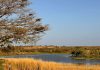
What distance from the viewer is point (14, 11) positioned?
20.8 meters

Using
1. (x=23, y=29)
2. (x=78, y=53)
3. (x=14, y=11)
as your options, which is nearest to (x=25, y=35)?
(x=23, y=29)

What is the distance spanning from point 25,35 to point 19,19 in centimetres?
127

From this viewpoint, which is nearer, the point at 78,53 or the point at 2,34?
the point at 2,34

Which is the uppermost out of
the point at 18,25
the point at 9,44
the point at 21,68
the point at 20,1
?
the point at 20,1

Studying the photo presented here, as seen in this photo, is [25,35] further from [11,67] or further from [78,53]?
[78,53]

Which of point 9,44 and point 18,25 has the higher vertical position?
point 18,25

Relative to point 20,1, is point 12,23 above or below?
below

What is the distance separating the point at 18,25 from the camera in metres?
20.4

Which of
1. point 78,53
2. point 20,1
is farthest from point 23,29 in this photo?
point 78,53

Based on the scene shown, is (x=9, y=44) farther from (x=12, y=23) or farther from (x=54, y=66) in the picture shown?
(x=54, y=66)

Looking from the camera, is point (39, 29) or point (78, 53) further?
point (78, 53)

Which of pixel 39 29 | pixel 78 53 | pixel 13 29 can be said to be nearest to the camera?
pixel 13 29

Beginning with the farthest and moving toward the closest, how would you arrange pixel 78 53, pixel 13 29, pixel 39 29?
1. pixel 78 53
2. pixel 39 29
3. pixel 13 29

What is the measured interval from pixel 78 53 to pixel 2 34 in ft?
161
